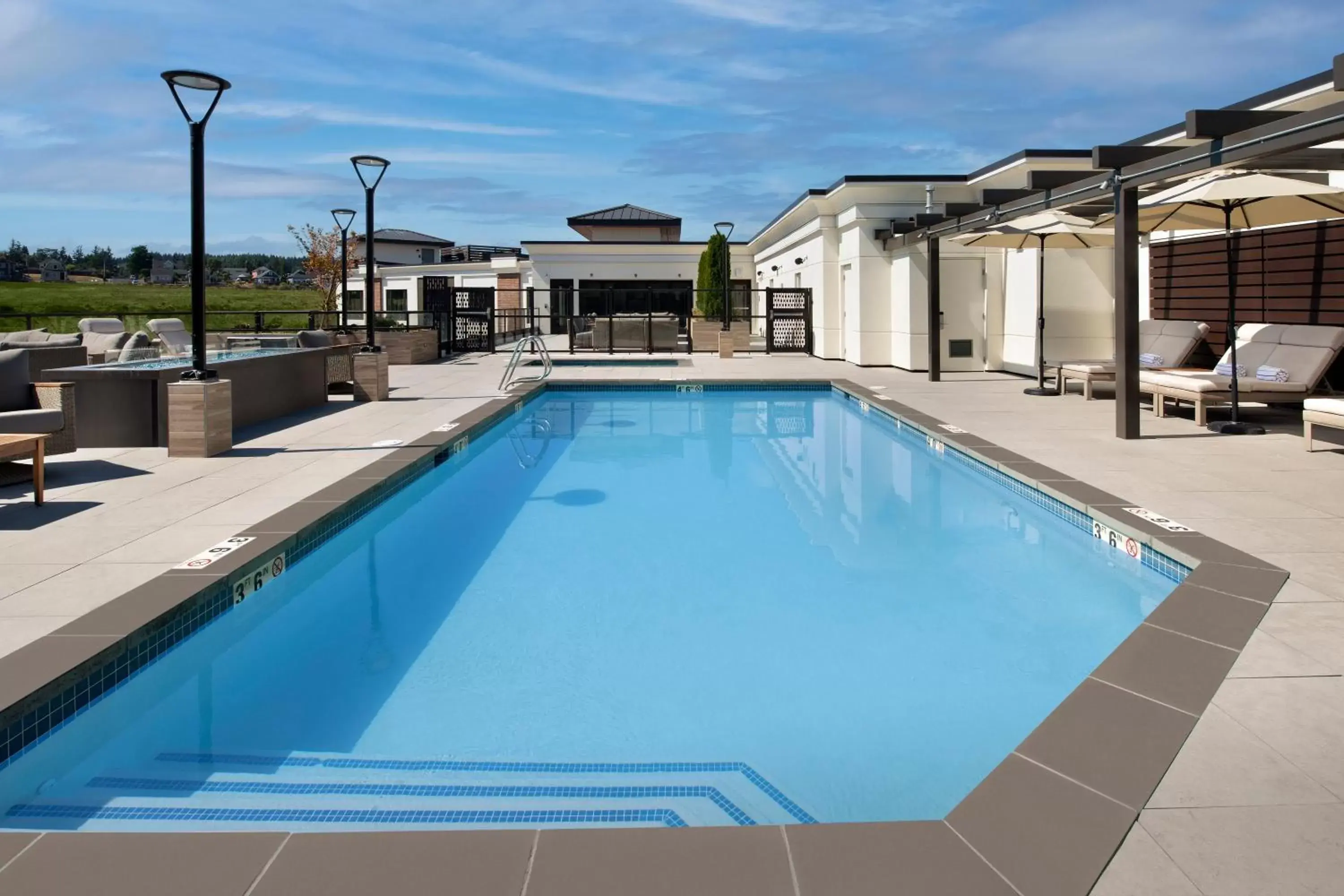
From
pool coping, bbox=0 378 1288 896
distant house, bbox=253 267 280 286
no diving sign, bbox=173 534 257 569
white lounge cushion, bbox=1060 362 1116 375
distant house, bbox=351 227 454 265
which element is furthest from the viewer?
distant house, bbox=253 267 280 286

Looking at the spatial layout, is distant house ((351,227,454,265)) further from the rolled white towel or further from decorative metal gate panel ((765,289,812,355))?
the rolled white towel

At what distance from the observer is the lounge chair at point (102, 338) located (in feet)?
41.9

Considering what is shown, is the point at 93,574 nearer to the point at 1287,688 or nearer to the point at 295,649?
the point at 295,649

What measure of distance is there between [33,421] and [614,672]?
5.43 metres

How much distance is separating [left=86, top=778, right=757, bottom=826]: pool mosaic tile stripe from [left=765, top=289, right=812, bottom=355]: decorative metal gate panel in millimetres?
18725

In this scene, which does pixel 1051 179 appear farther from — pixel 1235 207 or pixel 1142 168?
pixel 1142 168

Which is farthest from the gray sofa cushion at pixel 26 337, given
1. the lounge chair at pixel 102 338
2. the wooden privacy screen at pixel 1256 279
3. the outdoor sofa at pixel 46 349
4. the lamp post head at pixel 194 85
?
the wooden privacy screen at pixel 1256 279

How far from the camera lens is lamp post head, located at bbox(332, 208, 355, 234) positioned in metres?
18.2

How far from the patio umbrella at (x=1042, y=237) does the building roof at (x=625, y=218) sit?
2710 cm

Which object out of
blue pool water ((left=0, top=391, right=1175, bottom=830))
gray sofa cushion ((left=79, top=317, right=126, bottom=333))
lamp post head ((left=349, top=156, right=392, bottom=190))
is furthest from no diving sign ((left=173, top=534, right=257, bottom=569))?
gray sofa cushion ((left=79, top=317, right=126, bottom=333))

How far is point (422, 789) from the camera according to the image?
295cm

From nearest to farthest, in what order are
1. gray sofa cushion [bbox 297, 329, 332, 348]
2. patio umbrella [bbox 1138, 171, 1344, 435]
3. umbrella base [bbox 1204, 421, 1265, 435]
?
patio umbrella [bbox 1138, 171, 1344, 435] → umbrella base [bbox 1204, 421, 1265, 435] → gray sofa cushion [bbox 297, 329, 332, 348]

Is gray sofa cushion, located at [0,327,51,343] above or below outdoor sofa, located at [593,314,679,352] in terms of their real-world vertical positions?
below

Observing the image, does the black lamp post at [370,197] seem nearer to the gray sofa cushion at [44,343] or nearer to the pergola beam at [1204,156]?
the gray sofa cushion at [44,343]
